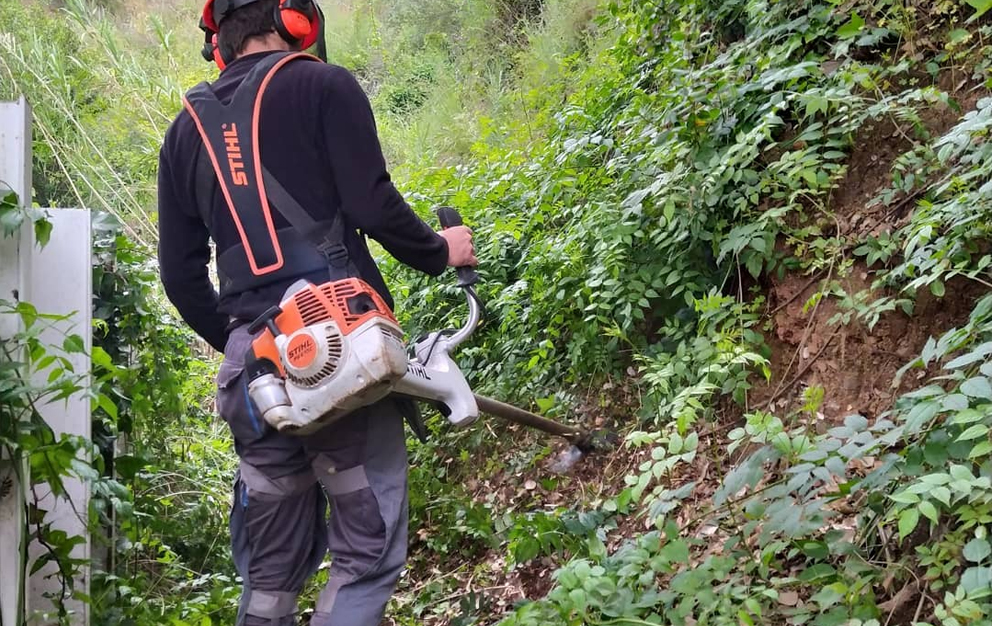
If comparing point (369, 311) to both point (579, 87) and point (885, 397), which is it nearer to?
point (885, 397)

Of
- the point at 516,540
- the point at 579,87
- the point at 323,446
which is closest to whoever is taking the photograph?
the point at 323,446

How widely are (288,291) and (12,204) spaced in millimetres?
771

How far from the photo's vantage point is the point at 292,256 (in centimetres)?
233

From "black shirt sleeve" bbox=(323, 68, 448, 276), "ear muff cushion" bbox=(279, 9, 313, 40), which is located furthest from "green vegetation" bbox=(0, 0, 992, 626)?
"ear muff cushion" bbox=(279, 9, 313, 40)

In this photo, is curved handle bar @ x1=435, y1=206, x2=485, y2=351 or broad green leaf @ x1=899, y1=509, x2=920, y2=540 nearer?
broad green leaf @ x1=899, y1=509, x2=920, y2=540

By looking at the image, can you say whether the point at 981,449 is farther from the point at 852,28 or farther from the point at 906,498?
the point at 852,28

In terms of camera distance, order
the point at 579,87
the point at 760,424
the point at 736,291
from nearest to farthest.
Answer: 1. the point at 760,424
2. the point at 736,291
3. the point at 579,87

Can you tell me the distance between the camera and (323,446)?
238 cm

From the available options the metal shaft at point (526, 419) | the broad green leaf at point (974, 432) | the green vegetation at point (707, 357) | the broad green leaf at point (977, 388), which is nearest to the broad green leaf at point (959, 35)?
the green vegetation at point (707, 357)

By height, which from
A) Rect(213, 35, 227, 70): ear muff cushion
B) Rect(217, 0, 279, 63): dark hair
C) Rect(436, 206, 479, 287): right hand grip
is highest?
Rect(217, 0, 279, 63): dark hair

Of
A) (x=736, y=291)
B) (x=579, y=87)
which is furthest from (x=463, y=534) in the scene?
(x=579, y=87)

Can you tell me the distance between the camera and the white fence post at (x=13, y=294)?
227 cm

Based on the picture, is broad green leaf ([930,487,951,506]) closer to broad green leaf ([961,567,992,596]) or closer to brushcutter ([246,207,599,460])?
broad green leaf ([961,567,992,596])

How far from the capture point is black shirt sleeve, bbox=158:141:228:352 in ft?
8.43
